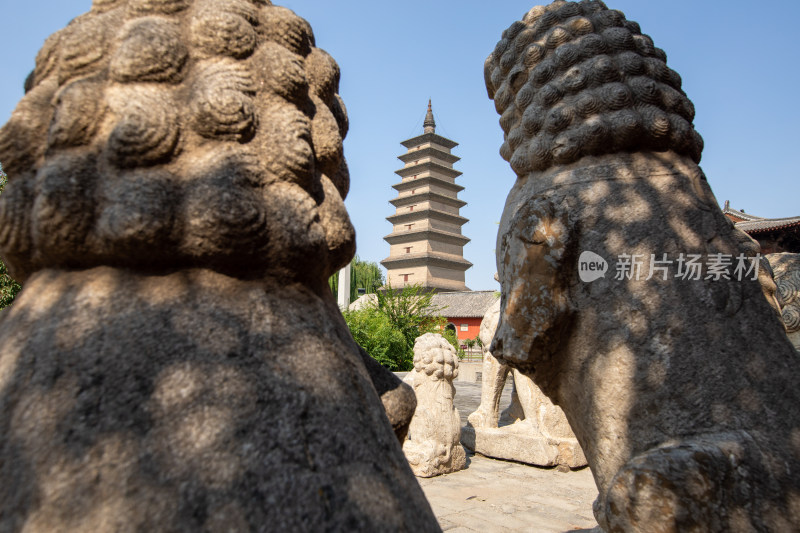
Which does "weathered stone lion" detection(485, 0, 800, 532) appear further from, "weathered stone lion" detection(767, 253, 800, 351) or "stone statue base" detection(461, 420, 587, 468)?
"weathered stone lion" detection(767, 253, 800, 351)

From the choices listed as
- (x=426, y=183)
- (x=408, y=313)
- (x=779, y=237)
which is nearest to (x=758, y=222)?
(x=779, y=237)

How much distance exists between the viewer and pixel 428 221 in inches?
1137

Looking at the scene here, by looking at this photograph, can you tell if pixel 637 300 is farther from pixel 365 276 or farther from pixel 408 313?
pixel 365 276

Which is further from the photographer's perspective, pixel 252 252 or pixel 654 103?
pixel 654 103

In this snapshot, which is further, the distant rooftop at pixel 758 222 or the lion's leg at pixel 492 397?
the distant rooftop at pixel 758 222

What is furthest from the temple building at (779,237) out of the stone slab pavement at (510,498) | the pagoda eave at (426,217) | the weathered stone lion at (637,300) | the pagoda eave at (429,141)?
the pagoda eave at (429,141)

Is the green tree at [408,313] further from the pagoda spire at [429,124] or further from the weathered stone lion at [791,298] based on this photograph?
the pagoda spire at [429,124]

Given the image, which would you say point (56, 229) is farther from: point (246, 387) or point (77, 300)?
point (246, 387)

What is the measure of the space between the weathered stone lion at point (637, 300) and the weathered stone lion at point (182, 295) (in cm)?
82

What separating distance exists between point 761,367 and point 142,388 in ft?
4.87

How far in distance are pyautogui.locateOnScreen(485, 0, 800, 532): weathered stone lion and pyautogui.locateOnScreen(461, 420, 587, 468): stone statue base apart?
11.3ft

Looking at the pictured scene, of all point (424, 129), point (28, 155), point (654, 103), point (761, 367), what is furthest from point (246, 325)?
point (424, 129)

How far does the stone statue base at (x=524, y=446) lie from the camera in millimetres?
4930

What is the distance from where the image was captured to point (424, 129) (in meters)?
31.0
